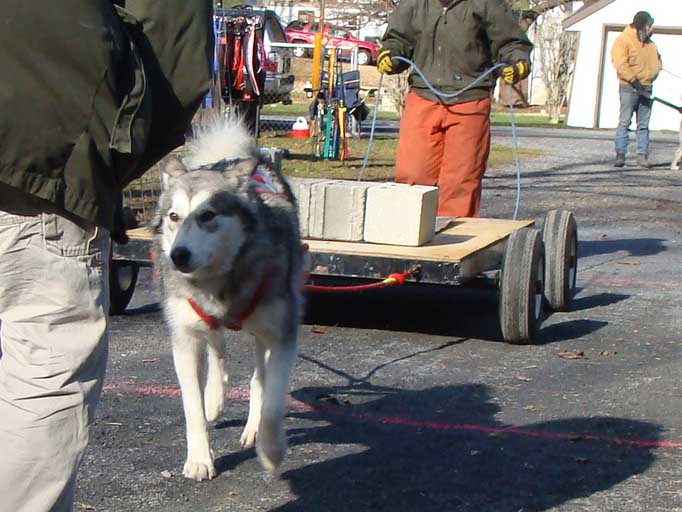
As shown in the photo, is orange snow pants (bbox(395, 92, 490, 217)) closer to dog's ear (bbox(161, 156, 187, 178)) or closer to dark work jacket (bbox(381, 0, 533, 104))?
dark work jacket (bbox(381, 0, 533, 104))

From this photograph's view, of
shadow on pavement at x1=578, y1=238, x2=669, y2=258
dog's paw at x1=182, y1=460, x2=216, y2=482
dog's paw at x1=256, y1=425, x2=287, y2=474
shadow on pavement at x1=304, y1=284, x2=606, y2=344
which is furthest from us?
shadow on pavement at x1=578, y1=238, x2=669, y2=258

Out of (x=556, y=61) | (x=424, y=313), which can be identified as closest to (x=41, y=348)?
(x=424, y=313)

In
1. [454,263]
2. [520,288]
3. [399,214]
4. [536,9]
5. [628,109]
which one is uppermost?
[536,9]

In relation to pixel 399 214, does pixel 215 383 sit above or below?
below

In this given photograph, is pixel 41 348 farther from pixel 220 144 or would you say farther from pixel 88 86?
pixel 220 144

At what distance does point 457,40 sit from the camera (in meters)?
7.58

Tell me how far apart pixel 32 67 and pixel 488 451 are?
9.04ft

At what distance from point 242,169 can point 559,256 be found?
11.4 ft

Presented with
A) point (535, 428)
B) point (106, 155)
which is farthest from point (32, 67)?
point (535, 428)

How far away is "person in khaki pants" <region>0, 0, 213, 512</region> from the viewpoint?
8.13 ft

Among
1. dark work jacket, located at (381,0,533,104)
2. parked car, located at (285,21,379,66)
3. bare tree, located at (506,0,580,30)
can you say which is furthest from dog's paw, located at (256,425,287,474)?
bare tree, located at (506,0,580,30)

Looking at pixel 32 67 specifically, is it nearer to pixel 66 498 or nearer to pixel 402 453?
pixel 66 498

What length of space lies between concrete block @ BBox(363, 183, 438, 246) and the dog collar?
211 centimetres

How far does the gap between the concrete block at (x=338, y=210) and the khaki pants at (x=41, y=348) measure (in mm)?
3669
